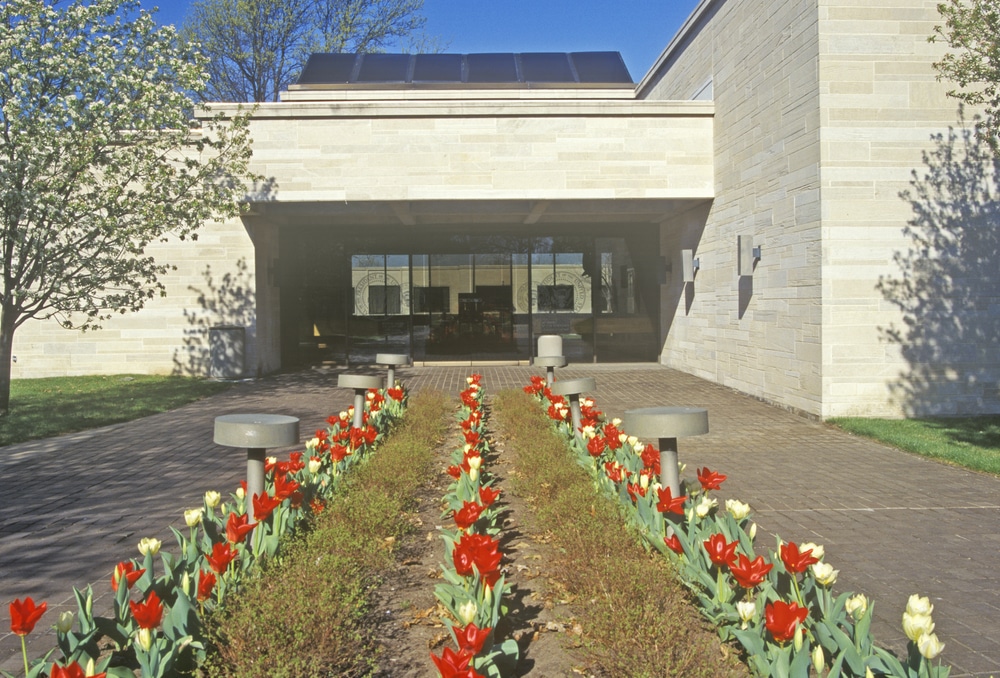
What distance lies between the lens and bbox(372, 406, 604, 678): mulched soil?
355cm

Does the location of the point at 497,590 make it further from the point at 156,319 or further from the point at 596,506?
the point at 156,319

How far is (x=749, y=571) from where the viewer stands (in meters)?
3.29

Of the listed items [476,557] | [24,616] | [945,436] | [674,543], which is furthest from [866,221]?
[24,616]

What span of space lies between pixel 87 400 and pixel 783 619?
1291 centimetres

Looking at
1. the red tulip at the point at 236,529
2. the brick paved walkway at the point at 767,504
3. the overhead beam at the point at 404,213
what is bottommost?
the brick paved walkway at the point at 767,504

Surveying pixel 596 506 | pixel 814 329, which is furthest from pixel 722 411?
pixel 596 506

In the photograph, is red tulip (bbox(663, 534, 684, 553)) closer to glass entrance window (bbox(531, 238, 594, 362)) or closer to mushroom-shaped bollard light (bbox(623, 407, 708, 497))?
mushroom-shaped bollard light (bbox(623, 407, 708, 497))

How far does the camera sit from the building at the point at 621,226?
1093 centimetres

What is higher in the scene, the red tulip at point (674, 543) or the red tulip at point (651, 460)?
the red tulip at point (651, 460)

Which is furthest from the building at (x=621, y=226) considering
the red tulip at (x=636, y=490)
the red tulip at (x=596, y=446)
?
the red tulip at (x=636, y=490)

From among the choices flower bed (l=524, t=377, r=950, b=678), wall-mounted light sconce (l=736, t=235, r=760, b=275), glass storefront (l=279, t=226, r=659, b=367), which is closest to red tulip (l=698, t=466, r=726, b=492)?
flower bed (l=524, t=377, r=950, b=678)

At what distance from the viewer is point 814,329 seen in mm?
11102

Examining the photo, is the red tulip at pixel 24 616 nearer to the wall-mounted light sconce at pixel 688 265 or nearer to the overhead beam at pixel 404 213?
the overhead beam at pixel 404 213

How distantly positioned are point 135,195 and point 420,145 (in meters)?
5.65
